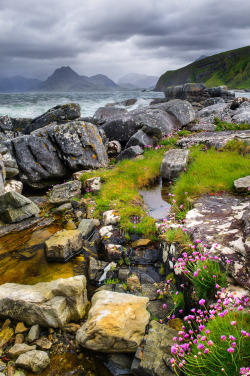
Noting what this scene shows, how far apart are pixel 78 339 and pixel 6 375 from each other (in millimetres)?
1260

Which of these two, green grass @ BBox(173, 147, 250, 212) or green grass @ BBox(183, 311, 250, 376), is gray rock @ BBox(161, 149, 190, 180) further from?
green grass @ BBox(183, 311, 250, 376)

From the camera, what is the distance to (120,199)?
388 inches

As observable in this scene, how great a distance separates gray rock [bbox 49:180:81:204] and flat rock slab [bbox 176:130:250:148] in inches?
272

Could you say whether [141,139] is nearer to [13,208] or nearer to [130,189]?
[130,189]

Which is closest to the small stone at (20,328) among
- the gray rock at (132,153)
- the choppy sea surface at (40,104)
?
the gray rock at (132,153)

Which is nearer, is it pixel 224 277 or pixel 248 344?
pixel 248 344

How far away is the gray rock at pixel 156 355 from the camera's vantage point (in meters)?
3.53

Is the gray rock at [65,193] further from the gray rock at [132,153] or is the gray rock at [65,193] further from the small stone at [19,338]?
the small stone at [19,338]

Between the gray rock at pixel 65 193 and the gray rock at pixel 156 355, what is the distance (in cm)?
780

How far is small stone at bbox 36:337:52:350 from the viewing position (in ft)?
15.0

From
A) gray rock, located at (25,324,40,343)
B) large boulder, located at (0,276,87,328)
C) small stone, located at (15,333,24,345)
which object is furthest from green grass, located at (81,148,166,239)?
small stone, located at (15,333,24,345)

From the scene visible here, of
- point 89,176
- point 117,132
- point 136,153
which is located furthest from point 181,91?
point 89,176

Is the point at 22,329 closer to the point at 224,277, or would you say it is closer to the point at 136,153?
the point at 224,277

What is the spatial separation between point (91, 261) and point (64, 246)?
3.17 ft
